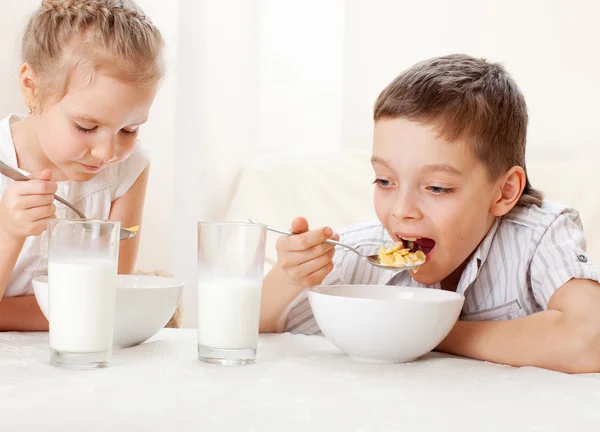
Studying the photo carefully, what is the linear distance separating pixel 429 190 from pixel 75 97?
0.62m

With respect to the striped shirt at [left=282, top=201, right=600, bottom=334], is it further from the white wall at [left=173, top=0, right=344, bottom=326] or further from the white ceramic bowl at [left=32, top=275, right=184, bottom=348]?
the white wall at [left=173, top=0, right=344, bottom=326]

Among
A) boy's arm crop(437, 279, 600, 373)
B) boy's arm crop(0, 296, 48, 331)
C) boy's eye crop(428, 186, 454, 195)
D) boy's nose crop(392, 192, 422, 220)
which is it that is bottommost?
boy's arm crop(0, 296, 48, 331)

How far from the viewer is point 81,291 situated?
859 millimetres

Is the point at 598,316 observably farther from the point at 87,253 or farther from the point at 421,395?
the point at 87,253

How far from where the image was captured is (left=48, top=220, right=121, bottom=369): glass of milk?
86 cm

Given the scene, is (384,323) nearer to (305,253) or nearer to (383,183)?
(305,253)

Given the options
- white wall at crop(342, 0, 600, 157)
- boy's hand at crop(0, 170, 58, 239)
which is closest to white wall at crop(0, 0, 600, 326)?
white wall at crop(342, 0, 600, 157)

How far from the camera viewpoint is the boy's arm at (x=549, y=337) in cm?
99

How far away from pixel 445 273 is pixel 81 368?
638mm

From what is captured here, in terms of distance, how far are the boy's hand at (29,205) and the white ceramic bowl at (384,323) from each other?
38 centimetres

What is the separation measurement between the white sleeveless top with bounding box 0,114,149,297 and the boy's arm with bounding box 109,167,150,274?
0.01 meters

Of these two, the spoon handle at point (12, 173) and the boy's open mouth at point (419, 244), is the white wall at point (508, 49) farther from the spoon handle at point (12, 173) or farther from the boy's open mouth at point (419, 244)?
the spoon handle at point (12, 173)

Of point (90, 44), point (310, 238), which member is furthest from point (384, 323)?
point (90, 44)

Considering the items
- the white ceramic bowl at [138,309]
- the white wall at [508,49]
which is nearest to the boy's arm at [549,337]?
the white ceramic bowl at [138,309]
